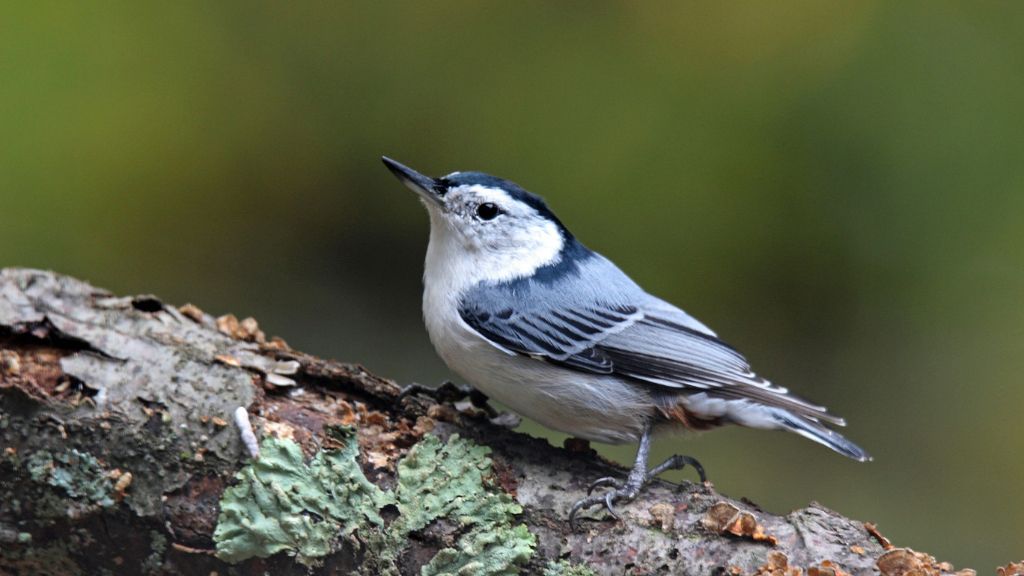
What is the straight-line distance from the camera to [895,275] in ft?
9.89

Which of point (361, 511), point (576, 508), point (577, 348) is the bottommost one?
point (361, 511)

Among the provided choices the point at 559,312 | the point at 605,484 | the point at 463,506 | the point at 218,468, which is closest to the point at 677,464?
the point at 605,484

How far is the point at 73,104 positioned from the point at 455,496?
1703mm

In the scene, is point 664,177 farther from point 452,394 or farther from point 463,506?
point 463,506

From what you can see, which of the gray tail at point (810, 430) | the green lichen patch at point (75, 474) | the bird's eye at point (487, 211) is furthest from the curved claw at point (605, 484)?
the green lichen patch at point (75, 474)

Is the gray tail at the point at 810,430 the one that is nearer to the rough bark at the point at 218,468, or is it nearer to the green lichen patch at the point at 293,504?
the rough bark at the point at 218,468

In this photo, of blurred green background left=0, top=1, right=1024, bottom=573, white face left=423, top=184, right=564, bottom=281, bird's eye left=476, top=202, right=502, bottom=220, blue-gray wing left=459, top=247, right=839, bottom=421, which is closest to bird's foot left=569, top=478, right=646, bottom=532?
blue-gray wing left=459, top=247, right=839, bottom=421

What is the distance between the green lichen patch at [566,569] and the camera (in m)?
1.71

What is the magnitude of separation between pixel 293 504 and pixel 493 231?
854 millimetres

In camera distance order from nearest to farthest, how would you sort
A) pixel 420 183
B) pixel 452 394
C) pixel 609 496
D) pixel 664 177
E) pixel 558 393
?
pixel 609 496 → pixel 558 393 → pixel 452 394 → pixel 420 183 → pixel 664 177

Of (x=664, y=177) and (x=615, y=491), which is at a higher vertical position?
(x=664, y=177)

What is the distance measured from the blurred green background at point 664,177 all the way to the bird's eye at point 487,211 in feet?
2.15

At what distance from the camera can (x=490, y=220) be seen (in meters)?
2.38

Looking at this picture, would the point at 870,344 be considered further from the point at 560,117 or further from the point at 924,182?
the point at 560,117
